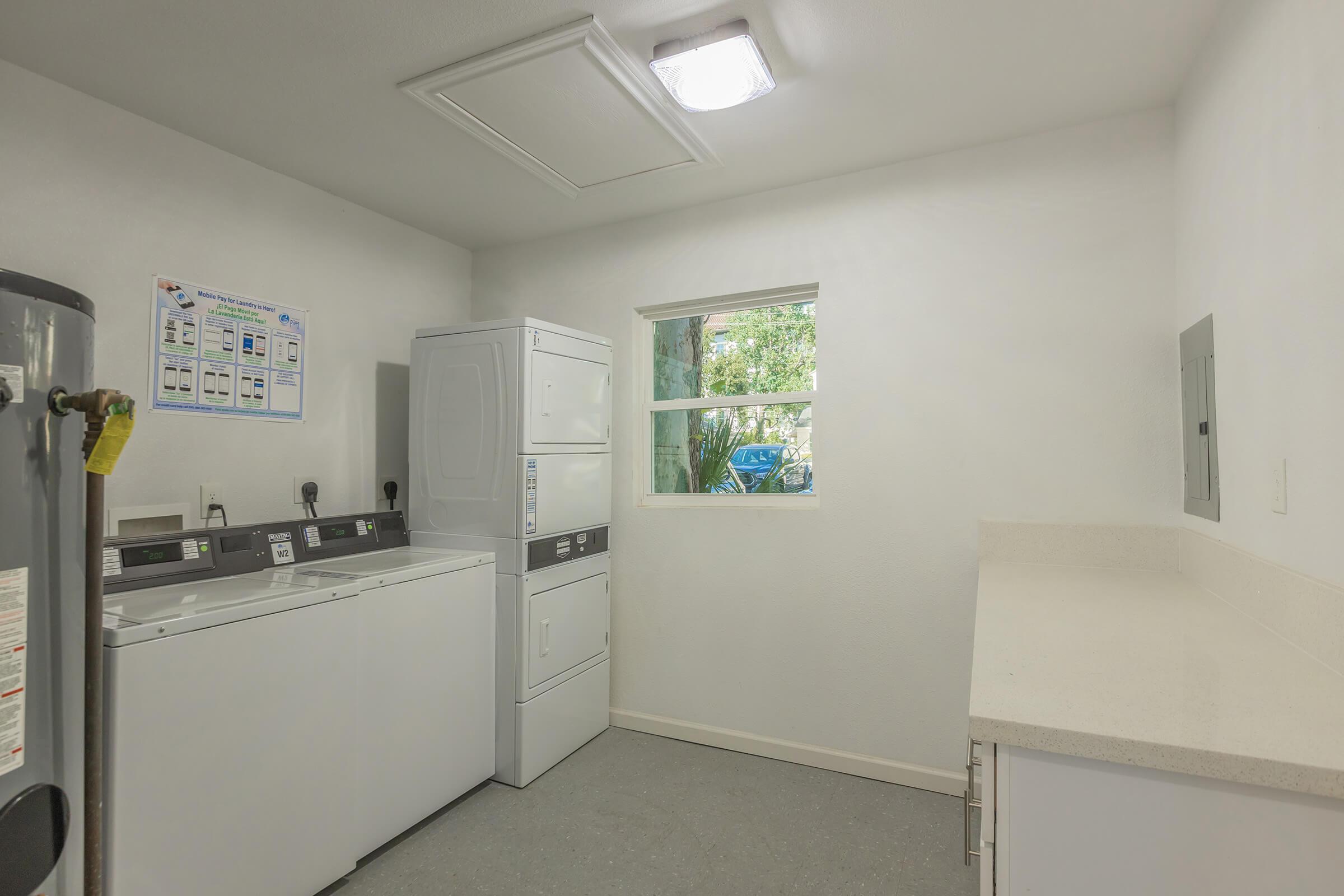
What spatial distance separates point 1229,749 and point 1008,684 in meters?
0.30

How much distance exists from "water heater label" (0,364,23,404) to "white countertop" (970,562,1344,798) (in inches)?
63.6

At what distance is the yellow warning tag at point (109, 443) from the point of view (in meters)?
1.21

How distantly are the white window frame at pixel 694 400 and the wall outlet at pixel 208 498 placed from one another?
1709 millimetres

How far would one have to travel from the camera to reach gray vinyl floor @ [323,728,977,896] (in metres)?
2.05

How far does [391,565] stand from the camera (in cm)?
241

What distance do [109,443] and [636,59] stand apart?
5.48 ft

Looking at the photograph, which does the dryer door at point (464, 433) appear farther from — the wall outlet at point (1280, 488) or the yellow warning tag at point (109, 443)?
the wall outlet at point (1280, 488)

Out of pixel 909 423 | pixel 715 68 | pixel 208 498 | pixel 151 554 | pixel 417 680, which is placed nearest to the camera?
pixel 715 68

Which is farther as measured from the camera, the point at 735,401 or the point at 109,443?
the point at 735,401

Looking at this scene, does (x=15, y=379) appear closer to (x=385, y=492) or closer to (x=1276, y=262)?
(x=385, y=492)

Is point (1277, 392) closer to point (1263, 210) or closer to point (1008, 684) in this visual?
point (1263, 210)

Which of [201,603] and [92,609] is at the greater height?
[92,609]

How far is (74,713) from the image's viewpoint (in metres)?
1.25

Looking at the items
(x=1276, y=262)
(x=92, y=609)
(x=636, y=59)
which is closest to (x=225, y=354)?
(x=92, y=609)
